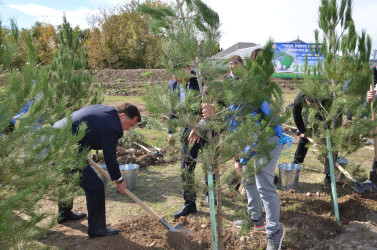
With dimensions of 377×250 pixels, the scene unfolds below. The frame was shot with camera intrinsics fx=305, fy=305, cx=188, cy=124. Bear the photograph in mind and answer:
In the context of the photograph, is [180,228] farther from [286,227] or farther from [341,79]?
[341,79]

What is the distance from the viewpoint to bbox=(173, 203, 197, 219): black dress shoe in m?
3.84

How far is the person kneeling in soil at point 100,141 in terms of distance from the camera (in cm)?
314

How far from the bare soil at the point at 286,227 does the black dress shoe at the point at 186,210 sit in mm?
70

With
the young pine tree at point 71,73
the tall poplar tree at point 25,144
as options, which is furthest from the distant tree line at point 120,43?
the tall poplar tree at point 25,144

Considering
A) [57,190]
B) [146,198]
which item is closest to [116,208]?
[146,198]

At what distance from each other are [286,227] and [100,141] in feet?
7.66

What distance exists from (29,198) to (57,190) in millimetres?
275

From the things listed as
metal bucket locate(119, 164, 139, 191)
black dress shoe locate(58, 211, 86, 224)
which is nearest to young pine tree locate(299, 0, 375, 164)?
metal bucket locate(119, 164, 139, 191)

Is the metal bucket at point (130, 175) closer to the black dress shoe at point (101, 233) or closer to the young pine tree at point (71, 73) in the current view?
the black dress shoe at point (101, 233)

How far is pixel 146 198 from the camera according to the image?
4.54 metres

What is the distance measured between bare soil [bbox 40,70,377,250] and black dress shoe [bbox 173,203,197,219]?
70 mm

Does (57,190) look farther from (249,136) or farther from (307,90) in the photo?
(307,90)

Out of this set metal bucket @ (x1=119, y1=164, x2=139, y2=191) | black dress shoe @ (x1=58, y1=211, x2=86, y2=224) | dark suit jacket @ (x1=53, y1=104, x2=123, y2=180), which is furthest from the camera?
metal bucket @ (x1=119, y1=164, x2=139, y2=191)

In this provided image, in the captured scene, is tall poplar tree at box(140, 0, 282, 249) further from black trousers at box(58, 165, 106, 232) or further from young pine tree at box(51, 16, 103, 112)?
young pine tree at box(51, 16, 103, 112)
